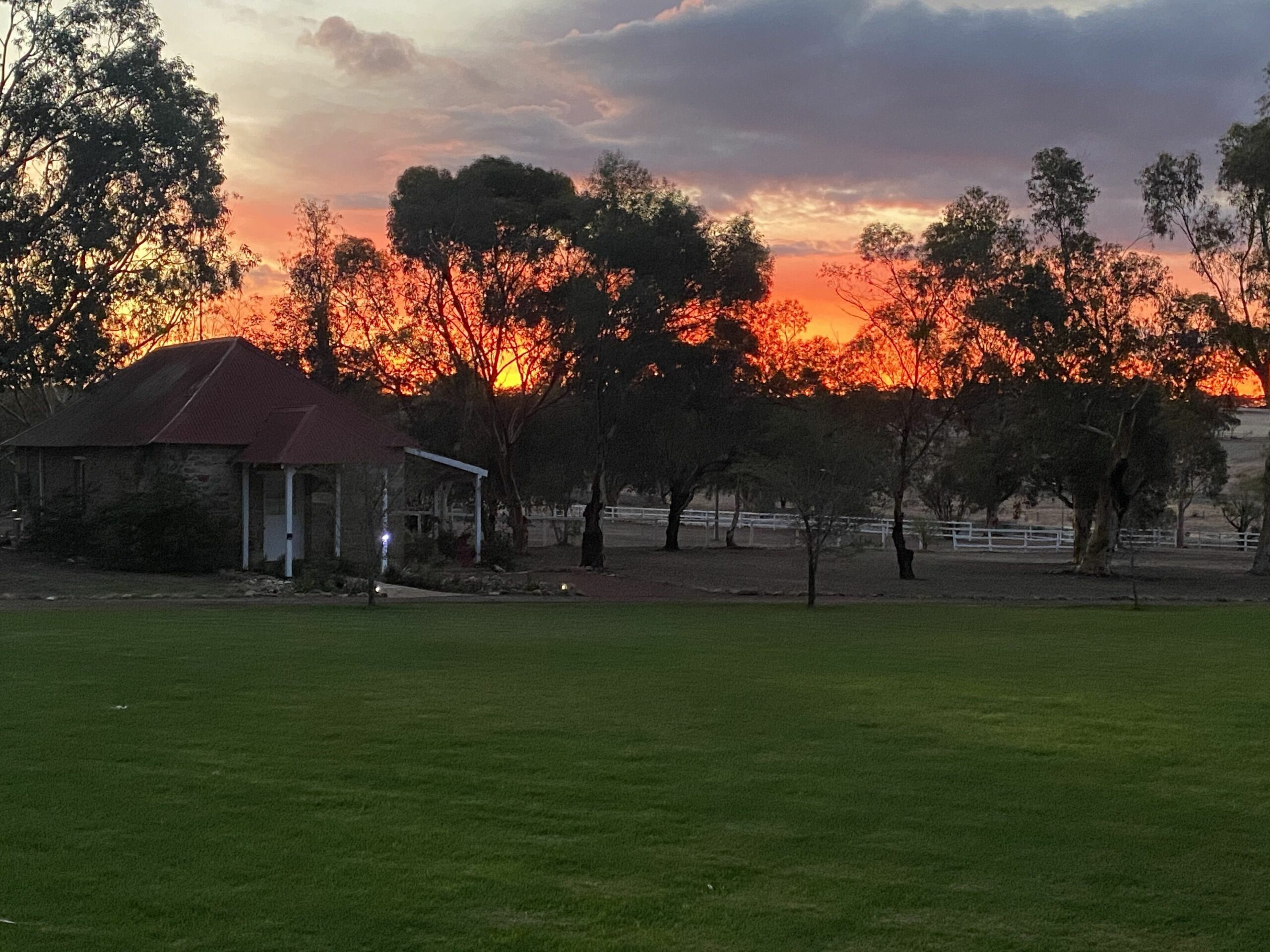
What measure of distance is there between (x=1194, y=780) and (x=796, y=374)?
41676mm

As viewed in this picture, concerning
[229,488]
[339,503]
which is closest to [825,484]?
[339,503]

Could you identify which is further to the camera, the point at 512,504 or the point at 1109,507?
the point at 512,504

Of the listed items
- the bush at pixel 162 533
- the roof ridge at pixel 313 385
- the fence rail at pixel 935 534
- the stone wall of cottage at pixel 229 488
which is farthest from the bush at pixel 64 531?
the fence rail at pixel 935 534

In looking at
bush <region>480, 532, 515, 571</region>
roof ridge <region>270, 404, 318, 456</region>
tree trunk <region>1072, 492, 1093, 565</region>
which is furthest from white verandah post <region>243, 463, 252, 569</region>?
tree trunk <region>1072, 492, 1093, 565</region>

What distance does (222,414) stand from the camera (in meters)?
31.5

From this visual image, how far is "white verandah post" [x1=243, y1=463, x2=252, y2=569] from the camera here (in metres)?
30.1

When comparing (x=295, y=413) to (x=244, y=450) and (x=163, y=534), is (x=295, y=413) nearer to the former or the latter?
(x=244, y=450)

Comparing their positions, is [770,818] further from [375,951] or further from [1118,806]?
[375,951]

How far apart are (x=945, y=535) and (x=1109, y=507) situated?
19683 millimetres

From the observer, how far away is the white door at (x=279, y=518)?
31.7 metres

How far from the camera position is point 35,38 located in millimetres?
31312

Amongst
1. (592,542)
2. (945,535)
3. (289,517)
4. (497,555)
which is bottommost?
(497,555)

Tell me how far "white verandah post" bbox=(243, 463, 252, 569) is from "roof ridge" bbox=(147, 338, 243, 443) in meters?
1.99

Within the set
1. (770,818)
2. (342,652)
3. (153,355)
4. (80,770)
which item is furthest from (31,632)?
(153,355)
